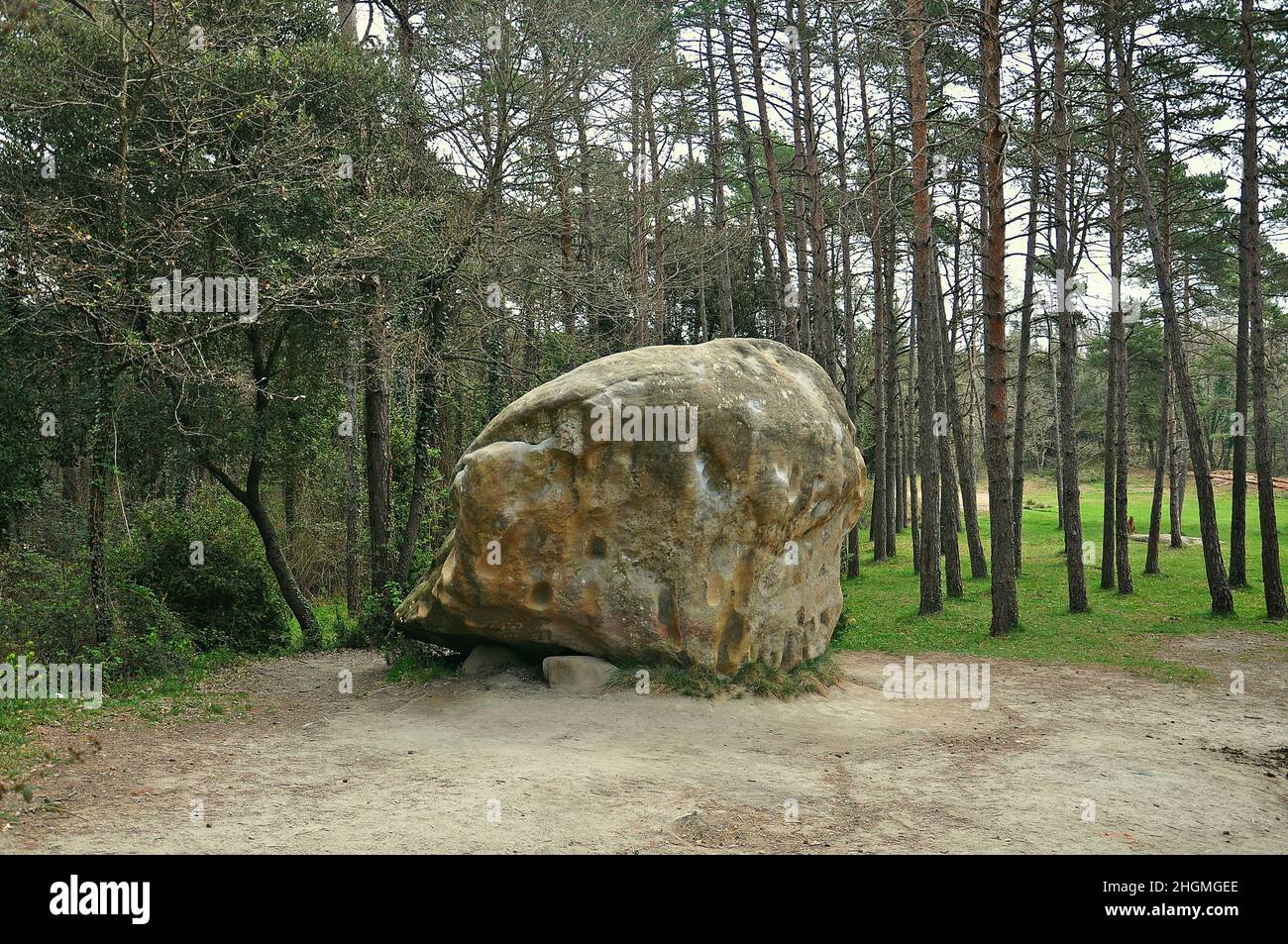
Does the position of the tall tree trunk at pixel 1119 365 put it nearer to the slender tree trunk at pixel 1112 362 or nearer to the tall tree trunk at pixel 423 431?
the slender tree trunk at pixel 1112 362

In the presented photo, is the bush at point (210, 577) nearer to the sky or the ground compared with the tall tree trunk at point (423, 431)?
nearer to the ground

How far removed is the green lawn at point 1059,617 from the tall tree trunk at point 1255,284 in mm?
896

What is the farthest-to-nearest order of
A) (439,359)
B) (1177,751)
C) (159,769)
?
(439,359) → (1177,751) → (159,769)

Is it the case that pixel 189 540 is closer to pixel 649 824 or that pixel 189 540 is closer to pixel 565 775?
pixel 565 775

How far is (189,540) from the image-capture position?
14.9 meters

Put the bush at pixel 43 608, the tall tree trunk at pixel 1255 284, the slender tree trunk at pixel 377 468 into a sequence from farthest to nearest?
the tall tree trunk at pixel 1255 284
the slender tree trunk at pixel 377 468
the bush at pixel 43 608

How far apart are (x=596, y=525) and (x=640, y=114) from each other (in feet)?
46.9

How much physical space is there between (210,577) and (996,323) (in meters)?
13.1

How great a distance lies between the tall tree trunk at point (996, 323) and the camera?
14.9 m

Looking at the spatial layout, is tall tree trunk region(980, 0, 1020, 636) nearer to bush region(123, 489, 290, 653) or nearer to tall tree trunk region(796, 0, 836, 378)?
tall tree trunk region(796, 0, 836, 378)

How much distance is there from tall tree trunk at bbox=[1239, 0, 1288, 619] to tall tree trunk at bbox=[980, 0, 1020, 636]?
432 cm

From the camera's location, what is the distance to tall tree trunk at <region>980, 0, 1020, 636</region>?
1489 cm

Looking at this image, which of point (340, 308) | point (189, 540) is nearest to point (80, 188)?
point (340, 308)

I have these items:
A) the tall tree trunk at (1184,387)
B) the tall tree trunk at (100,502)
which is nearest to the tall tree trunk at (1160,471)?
the tall tree trunk at (1184,387)
